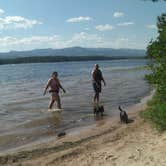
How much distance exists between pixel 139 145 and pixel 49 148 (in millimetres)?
2550

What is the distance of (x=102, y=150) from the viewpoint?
27.6 ft

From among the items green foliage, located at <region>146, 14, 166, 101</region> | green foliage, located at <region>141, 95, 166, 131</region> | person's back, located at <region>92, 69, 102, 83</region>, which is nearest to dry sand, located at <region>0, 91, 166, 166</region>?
green foliage, located at <region>141, 95, 166, 131</region>

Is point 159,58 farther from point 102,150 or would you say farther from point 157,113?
point 102,150

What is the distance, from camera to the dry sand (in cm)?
723

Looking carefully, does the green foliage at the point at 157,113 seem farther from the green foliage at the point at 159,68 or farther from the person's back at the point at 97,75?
the person's back at the point at 97,75

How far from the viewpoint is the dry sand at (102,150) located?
23.7ft

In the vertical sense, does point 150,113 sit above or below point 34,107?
above

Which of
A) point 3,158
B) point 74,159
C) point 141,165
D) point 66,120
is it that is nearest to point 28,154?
point 3,158

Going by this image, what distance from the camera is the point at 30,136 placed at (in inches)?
476

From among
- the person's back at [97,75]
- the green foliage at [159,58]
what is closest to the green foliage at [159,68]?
the green foliage at [159,58]

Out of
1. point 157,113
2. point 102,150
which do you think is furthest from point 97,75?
point 102,150

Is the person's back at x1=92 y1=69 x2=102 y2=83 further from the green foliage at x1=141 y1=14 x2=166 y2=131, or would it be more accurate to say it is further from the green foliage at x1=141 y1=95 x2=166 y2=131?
the green foliage at x1=141 y1=14 x2=166 y2=131

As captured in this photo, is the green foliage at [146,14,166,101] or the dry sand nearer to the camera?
the dry sand

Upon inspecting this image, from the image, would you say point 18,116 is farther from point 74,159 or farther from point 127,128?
point 74,159
